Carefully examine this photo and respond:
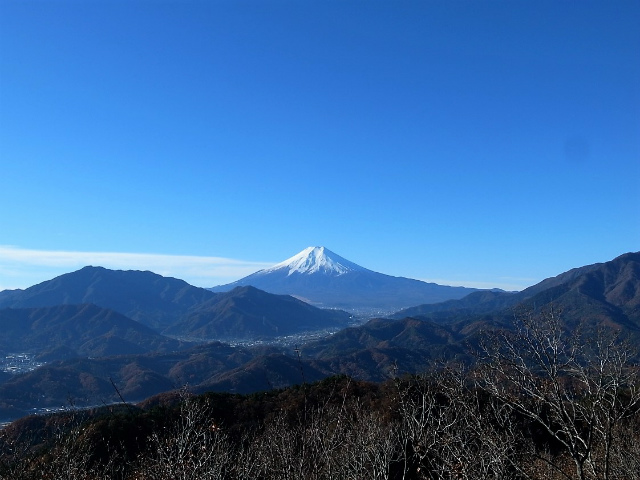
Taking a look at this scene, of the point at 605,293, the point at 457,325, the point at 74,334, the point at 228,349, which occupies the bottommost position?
the point at 228,349

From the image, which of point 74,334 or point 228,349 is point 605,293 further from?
point 74,334

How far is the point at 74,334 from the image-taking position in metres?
172

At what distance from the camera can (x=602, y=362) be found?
7480mm

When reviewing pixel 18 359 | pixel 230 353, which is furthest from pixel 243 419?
pixel 18 359

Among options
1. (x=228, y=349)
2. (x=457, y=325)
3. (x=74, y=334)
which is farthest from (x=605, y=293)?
(x=74, y=334)

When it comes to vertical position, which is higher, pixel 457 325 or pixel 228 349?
pixel 457 325

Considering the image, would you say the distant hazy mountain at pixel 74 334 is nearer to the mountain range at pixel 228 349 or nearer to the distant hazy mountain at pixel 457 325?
the mountain range at pixel 228 349

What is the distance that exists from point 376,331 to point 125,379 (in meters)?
69.7

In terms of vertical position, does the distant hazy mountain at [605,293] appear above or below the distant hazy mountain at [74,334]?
above

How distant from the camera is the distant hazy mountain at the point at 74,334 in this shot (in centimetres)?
15362

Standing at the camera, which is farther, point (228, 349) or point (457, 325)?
point (457, 325)

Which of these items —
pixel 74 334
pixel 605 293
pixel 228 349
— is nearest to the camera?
pixel 228 349

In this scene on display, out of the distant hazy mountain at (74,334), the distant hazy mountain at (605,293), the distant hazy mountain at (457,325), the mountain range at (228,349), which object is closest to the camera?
the mountain range at (228,349)

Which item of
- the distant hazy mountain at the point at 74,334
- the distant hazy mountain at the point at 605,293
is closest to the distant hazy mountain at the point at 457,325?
the distant hazy mountain at the point at 605,293
